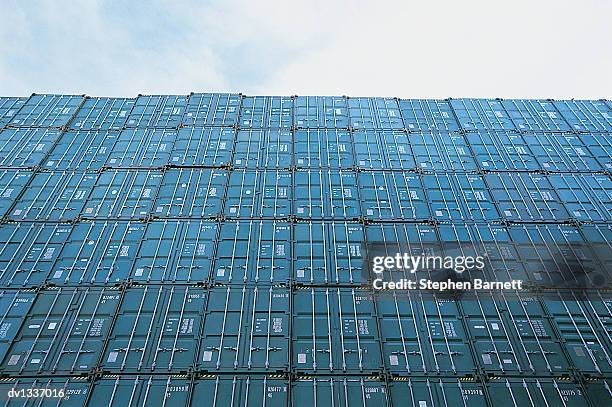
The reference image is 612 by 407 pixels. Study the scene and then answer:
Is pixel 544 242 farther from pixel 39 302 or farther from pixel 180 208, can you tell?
pixel 39 302

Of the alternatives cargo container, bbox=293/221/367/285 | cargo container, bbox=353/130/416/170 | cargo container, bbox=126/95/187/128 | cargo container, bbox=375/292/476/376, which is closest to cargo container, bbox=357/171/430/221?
cargo container, bbox=353/130/416/170

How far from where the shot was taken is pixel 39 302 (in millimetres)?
12102

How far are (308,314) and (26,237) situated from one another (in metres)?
9.14

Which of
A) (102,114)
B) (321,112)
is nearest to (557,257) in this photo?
(321,112)

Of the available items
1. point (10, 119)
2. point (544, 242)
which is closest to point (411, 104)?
point (544, 242)

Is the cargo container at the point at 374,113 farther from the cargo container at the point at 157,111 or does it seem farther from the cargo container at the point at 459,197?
the cargo container at the point at 157,111

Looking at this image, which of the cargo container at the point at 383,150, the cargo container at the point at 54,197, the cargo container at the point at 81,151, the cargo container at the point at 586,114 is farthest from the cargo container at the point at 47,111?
the cargo container at the point at 586,114

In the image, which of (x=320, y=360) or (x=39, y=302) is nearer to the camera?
(x=320, y=360)

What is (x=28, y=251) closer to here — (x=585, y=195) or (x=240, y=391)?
(x=240, y=391)

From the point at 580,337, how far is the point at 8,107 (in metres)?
24.4

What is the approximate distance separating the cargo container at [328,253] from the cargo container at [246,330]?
1046 millimetres

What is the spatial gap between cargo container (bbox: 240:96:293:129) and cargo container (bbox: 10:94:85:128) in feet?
25.7

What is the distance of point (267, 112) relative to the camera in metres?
21.2

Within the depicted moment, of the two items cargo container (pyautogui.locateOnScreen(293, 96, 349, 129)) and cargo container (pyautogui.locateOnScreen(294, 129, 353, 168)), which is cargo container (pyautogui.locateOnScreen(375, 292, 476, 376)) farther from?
cargo container (pyautogui.locateOnScreen(293, 96, 349, 129))
